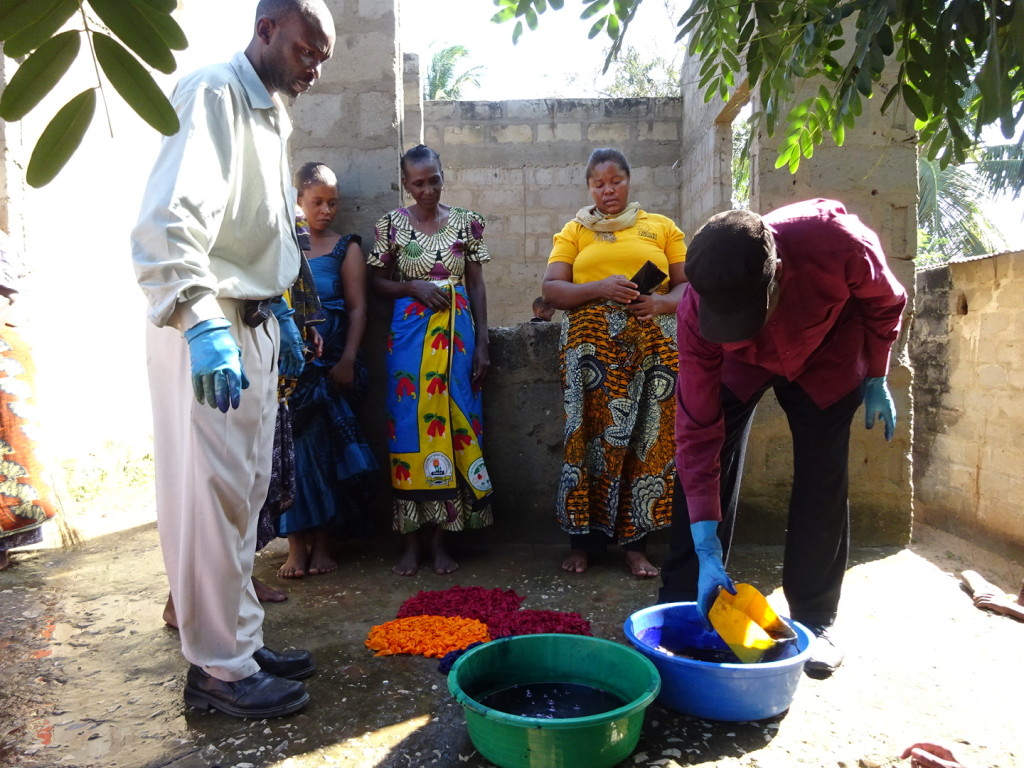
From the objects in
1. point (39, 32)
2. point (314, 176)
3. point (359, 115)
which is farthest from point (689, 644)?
point (359, 115)

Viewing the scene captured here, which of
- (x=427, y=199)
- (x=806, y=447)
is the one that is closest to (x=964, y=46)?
(x=806, y=447)

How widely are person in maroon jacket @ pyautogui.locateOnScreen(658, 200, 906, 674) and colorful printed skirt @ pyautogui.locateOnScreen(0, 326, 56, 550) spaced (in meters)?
2.76

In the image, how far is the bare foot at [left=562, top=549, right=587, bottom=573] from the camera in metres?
3.33

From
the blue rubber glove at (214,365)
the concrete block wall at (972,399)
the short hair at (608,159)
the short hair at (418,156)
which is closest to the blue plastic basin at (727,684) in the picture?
the blue rubber glove at (214,365)

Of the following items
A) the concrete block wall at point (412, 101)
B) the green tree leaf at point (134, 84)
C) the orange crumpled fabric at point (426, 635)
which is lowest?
the orange crumpled fabric at point (426, 635)

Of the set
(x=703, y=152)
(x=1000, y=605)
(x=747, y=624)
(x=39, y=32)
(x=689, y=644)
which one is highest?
(x=703, y=152)

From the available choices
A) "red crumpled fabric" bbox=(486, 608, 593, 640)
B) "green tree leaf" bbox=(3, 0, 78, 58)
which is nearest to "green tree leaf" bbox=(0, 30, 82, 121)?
"green tree leaf" bbox=(3, 0, 78, 58)

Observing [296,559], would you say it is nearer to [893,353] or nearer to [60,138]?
[60,138]

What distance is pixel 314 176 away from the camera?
135 inches

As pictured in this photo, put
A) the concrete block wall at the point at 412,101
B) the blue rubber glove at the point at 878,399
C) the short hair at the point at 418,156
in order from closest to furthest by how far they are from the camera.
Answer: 1. the blue rubber glove at the point at 878,399
2. the short hair at the point at 418,156
3. the concrete block wall at the point at 412,101

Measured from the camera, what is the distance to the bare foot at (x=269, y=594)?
3.02 meters

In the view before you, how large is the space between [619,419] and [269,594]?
153cm

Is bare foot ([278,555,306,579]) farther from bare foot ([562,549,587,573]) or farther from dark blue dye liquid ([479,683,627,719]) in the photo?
dark blue dye liquid ([479,683,627,719])

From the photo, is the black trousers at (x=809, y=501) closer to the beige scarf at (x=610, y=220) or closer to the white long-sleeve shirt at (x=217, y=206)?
the beige scarf at (x=610, y=220)
